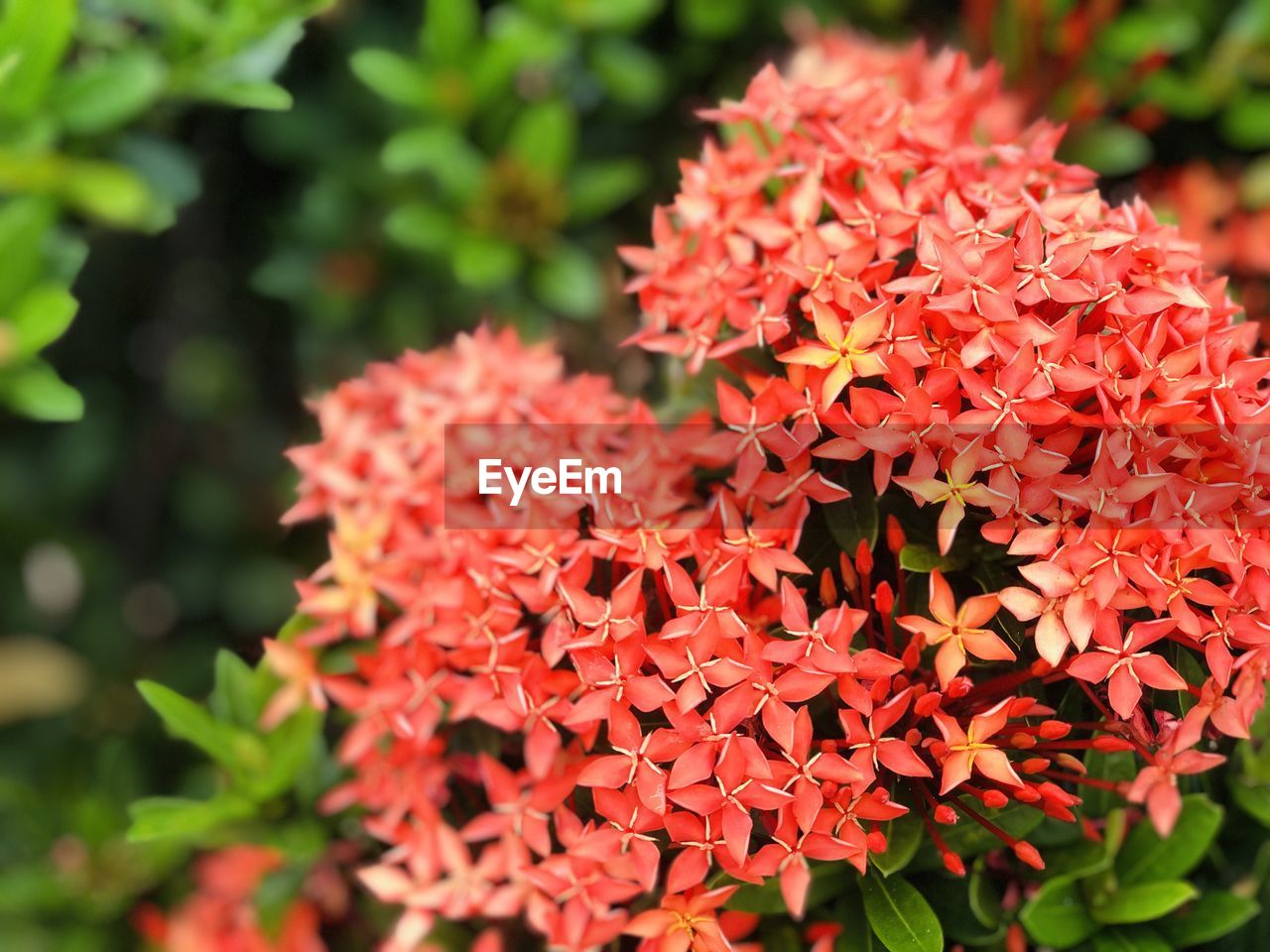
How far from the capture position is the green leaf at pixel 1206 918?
2.81ft

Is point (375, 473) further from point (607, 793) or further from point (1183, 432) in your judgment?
point (1183, 432)

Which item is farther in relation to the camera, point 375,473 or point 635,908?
point 375,473

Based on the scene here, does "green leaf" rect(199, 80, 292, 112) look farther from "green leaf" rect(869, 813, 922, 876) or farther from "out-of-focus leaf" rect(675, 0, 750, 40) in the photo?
"green leaf" rect(869, 813, 922, 876)

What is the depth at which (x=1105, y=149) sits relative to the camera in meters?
1.41

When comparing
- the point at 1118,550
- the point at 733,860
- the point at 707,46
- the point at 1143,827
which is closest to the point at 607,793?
the point at 733,860

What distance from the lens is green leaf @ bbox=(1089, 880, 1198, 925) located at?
33.1 inches

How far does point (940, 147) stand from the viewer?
0.87 m

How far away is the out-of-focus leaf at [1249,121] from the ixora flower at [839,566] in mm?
717

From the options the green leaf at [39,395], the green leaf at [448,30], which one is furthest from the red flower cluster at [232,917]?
the green leaf at [448,30]

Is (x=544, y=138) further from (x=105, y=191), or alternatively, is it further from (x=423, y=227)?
(x=105, y=191)

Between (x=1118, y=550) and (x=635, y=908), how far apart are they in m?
0.47

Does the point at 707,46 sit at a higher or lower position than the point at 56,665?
higher

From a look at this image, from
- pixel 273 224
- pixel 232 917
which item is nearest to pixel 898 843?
pixel 232 917

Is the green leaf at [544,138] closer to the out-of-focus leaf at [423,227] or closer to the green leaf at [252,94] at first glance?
the out-of-focus leaf at [423,227]
